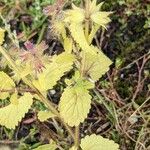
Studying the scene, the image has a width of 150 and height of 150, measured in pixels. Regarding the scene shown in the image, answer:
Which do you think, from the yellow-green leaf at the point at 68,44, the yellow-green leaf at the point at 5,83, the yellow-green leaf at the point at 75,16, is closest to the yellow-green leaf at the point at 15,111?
the yellow-green leaf at the point at 5,83

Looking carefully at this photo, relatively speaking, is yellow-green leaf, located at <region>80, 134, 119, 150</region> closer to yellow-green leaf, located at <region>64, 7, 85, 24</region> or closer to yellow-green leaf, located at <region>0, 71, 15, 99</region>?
yellow-green leaf, located at <region>0, 71, 15, 99</region>

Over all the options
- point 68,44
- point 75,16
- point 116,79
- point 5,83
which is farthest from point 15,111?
point 116,79

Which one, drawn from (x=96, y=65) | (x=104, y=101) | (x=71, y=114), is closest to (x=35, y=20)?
(x=104, y=101)

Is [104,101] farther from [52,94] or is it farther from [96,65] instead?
[96,65]

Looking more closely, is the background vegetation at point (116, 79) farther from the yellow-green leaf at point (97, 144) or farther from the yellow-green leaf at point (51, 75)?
the yellow-green leaf at point (51, 75)

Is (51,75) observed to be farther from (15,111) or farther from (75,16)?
(75,16)
